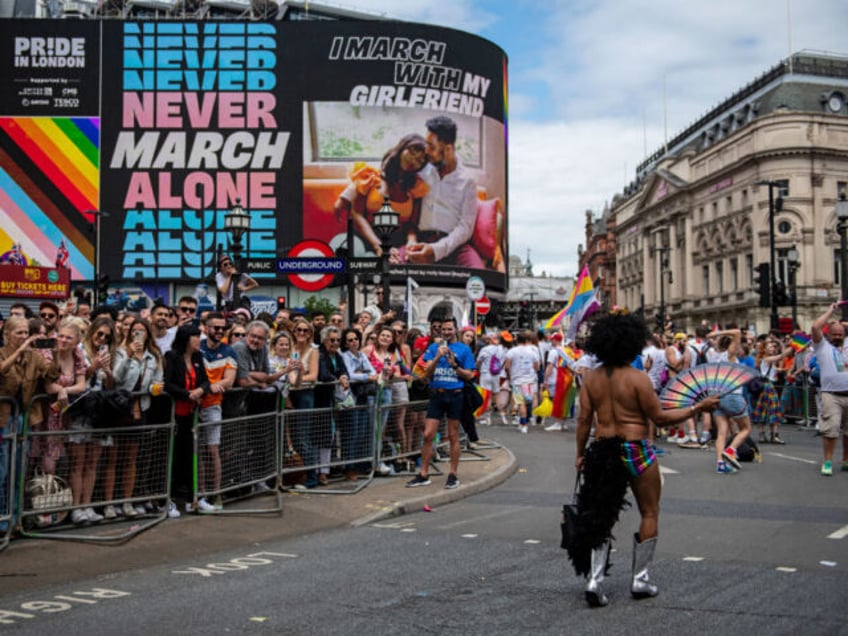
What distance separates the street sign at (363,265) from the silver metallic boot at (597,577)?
34.7ft

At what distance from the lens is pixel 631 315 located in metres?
6.34

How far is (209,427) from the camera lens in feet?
29.9

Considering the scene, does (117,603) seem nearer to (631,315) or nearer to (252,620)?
(252,620)

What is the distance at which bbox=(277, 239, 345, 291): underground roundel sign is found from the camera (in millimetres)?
15023

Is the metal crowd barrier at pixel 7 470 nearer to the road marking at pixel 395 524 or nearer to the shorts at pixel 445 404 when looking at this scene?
the road marking at pixel 395 524

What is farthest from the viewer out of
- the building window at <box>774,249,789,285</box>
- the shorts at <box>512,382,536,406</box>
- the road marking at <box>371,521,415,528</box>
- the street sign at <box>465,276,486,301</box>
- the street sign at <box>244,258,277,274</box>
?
the building window at <box>774,249,789,285</box>

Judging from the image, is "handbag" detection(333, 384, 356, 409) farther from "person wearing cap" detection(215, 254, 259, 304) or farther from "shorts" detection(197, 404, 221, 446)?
"person wearing cap" detection(215, 254, 259, 304)

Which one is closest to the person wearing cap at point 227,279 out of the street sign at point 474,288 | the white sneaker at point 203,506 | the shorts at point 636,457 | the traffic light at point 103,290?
the white sneaker at point 203,506

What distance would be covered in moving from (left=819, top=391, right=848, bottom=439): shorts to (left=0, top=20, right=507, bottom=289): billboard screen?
50.3 metres

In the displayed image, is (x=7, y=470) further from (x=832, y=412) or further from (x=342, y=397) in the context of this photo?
(x=832, y=412)

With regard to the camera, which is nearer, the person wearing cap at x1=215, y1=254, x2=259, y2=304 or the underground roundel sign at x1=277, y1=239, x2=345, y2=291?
the underground roundel sign at x1=277, y1=239, x2=345, y2=291

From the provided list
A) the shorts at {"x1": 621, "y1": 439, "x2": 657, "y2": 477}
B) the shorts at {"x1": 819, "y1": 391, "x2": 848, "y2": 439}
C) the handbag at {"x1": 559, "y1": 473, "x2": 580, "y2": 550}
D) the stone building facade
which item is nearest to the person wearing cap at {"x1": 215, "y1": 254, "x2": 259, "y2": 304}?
the shorts at {"x1": 819, "y1": 391, "x2": 848, "y2": 439}

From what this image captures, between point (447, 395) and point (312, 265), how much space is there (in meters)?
5.08

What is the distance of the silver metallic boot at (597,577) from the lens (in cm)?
577
